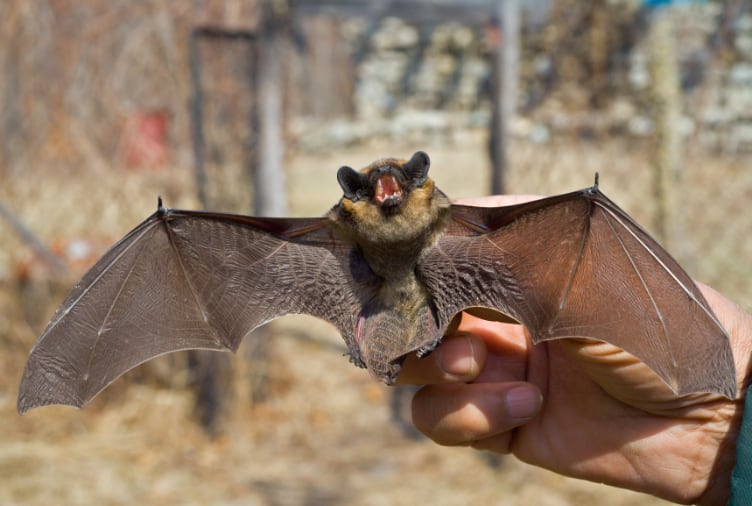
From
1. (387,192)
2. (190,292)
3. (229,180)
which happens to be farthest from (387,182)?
(229,180)

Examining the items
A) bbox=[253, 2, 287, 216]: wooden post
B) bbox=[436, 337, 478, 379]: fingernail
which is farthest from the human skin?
bbox=[253, 2, 287, 216]: wooden post

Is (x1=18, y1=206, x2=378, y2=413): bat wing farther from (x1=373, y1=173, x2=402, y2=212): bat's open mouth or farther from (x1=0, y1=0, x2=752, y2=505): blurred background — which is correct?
(x1=0, y1=0, x2=752, y2=505): blurred background

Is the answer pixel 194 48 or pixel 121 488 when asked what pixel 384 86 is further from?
pixel 121 488

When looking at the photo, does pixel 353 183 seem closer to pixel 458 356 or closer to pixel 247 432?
pixel 458 356

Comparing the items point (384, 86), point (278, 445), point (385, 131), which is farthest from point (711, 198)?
point (384, 86)

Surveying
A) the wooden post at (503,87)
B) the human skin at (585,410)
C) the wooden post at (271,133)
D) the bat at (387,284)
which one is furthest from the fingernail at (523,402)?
the wooden post at (271,133)

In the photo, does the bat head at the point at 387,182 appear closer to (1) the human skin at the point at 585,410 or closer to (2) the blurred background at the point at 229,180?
(1) the human skin at the point at 585,410
